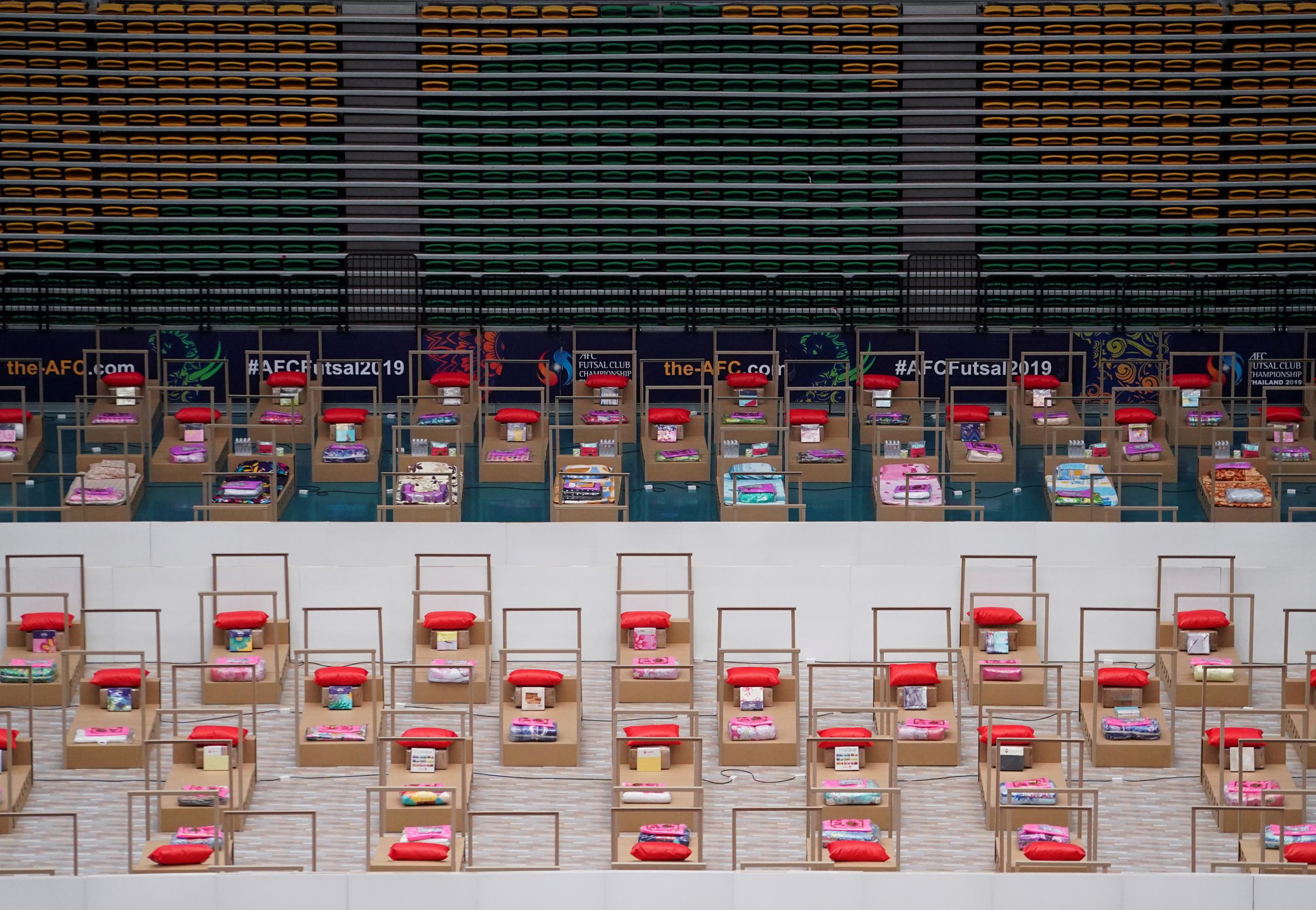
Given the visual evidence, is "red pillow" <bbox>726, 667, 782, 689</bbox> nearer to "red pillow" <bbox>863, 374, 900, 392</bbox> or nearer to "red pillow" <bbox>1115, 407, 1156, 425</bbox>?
"red pillow" <bbox>863, 374, 900, 392</bbox>

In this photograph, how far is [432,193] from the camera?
24.8 m

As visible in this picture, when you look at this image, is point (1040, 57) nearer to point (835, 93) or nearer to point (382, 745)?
point (835, 93)

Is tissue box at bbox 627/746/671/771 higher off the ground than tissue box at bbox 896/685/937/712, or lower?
lower

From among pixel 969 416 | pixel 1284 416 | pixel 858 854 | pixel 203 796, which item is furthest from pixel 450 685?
pixel 1284 416

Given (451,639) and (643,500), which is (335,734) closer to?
(451,639)

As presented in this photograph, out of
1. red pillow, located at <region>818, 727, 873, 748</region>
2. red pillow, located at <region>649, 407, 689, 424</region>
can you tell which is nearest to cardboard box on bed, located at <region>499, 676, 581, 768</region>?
red pillow, located at <region>818, 727, 873, 748</region>

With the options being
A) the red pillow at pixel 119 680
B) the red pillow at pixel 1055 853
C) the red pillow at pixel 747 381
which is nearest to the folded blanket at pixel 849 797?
the red pillow at pixel 1055 853

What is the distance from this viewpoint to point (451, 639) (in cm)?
1742

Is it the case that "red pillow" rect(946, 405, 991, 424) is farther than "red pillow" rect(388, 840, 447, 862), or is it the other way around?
"red pillow" rect(946, 405, 991, 424)

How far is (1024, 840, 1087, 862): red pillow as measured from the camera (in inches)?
565

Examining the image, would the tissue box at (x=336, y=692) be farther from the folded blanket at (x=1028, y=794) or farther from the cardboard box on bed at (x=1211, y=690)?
the cardboard box on bed at (x=1211, y=690)

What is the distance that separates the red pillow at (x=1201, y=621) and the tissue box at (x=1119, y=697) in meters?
1.01

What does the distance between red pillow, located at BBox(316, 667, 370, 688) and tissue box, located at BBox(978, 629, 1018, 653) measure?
4877 millimetres

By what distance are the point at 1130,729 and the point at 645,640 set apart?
386cm
